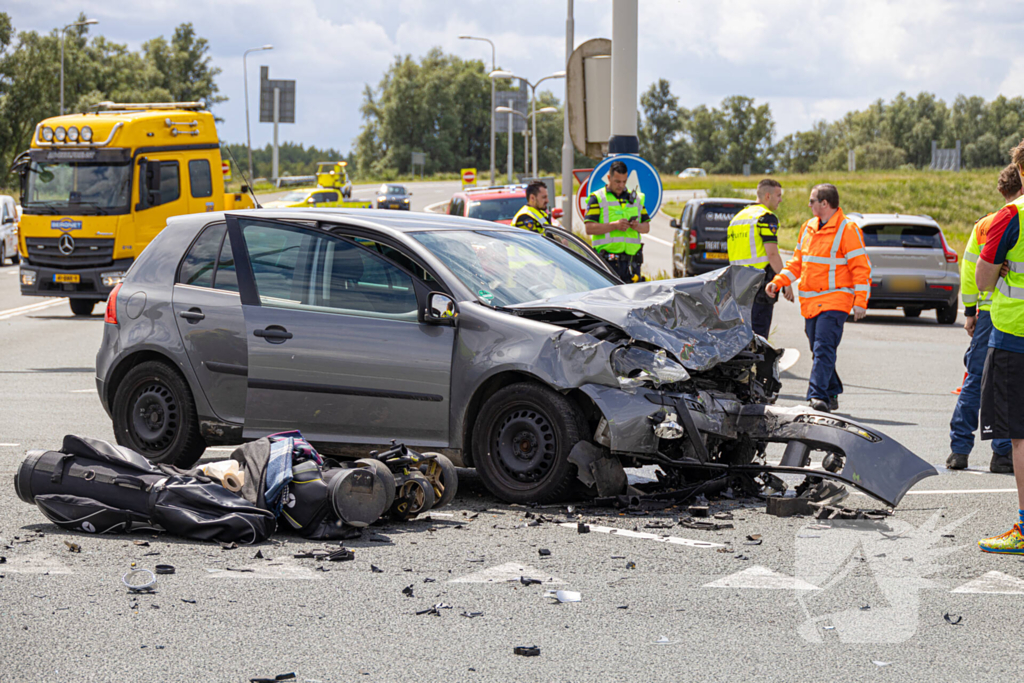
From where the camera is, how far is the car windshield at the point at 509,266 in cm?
667

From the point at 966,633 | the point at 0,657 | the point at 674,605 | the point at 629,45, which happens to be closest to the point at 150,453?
the point at 0,657

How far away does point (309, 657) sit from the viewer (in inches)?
154

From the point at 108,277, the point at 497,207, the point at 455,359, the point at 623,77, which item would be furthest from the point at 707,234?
the point at 455,359

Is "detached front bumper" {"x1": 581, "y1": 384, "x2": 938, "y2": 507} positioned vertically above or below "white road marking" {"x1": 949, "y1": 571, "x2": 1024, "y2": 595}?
above

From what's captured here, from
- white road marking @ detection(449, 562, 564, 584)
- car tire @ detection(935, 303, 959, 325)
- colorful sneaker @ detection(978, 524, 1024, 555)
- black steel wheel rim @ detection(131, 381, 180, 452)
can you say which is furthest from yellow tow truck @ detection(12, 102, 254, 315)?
colorful sneaker @ detection(978, 524, 1024, 555)

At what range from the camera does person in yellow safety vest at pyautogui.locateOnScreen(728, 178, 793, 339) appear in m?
10.7

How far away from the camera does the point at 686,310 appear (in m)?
6.42

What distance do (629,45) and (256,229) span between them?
5984 mm

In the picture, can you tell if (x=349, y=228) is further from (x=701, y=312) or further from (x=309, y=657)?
(x=309, y=657)

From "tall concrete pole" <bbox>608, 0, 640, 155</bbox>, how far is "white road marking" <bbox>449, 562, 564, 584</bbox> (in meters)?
7.45

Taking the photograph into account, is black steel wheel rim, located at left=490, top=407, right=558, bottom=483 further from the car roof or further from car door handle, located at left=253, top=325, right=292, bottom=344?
the car roof

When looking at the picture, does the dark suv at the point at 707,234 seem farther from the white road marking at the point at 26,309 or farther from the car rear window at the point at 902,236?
the white road marking at the point at 26,309

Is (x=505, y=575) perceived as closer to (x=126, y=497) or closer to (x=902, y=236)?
(x=126, y=497)

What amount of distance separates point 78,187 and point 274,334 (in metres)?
14.3
